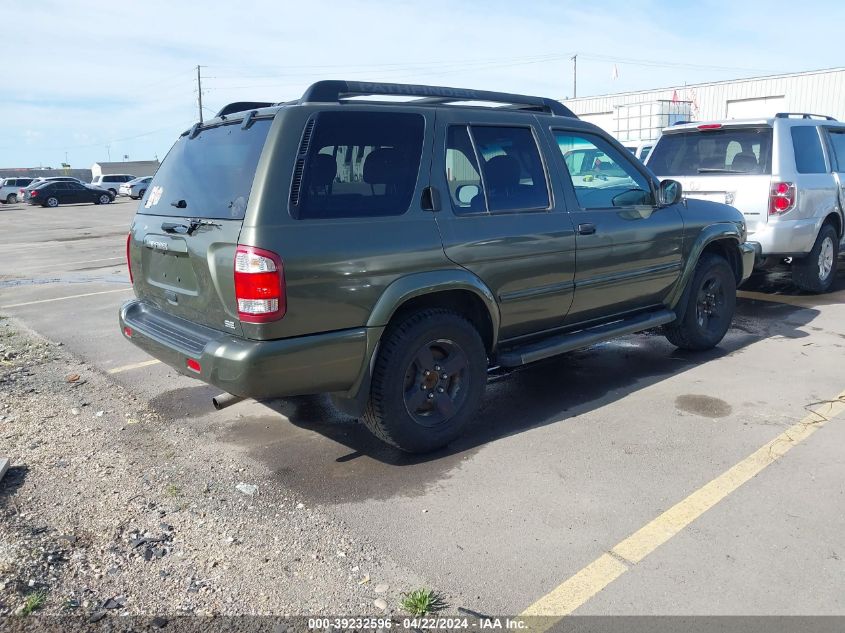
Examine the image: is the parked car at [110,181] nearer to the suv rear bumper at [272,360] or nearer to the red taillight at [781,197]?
the red taillight at [781,197]

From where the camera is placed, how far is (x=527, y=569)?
2.92 metres

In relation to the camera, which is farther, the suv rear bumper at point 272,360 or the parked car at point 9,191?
the parked car at point 9,191

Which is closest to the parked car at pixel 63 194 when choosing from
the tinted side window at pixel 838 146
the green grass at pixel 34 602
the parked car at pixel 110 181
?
the parked car at pixel 110 181

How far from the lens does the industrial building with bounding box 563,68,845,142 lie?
2166 cm

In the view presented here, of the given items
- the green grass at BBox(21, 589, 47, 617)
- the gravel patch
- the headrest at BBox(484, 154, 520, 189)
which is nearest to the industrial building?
the headrest at BBox(484, 154, 520, 189)

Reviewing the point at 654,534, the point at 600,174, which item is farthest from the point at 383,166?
the point at 654,534

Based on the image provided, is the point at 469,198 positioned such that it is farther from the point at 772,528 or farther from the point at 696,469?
the point at 772,528

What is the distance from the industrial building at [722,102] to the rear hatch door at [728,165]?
1400cm

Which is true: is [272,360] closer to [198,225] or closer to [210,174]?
[198,225]

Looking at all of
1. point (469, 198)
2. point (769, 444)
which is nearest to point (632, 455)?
point (769, 444)

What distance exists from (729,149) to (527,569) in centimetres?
618

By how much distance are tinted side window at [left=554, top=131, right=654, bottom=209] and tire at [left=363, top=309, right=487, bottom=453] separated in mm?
1401

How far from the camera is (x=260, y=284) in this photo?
3279 mm

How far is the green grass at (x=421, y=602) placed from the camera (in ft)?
8.66
